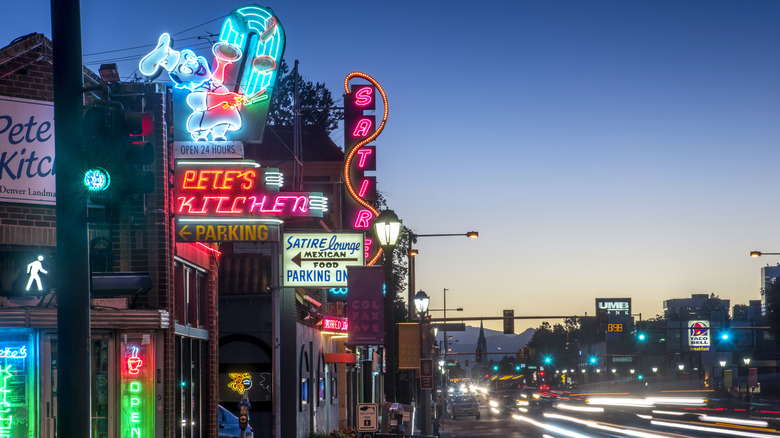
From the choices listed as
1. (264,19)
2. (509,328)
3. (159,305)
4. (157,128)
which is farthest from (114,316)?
(509,328)

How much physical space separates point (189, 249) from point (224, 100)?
10.8 ft

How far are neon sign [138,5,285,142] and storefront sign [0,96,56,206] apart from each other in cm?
393

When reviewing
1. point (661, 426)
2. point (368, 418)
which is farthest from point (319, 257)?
point (661, 426)

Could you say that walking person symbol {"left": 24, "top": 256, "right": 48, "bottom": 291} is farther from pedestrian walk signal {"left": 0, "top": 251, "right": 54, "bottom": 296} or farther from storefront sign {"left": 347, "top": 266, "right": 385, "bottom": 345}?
storefront sign {"left": 347, "top": 266, "right": 385, "bottom": 345}

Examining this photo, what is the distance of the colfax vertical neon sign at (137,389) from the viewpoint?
16062 mm

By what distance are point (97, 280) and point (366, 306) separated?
8.66 meters

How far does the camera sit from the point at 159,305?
1670 cm

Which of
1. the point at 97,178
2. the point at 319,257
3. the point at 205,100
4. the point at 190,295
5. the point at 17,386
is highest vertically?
the point at 205,100

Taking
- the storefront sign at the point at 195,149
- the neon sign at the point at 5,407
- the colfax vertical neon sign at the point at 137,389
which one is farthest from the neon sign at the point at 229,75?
the neon sign at the point at 5,407

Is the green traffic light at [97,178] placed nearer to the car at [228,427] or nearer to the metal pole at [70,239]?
the metal pole at [70,239]

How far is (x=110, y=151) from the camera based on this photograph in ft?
31.6

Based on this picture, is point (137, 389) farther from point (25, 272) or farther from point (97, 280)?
point (25, 272)

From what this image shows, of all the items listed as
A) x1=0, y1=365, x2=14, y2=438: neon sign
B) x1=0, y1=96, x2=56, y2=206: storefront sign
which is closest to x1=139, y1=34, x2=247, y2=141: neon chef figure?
x1=0, y1=96, x2=56, y2=206: storefront sign

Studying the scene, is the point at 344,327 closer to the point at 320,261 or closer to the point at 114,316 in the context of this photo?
the point at 320,261
